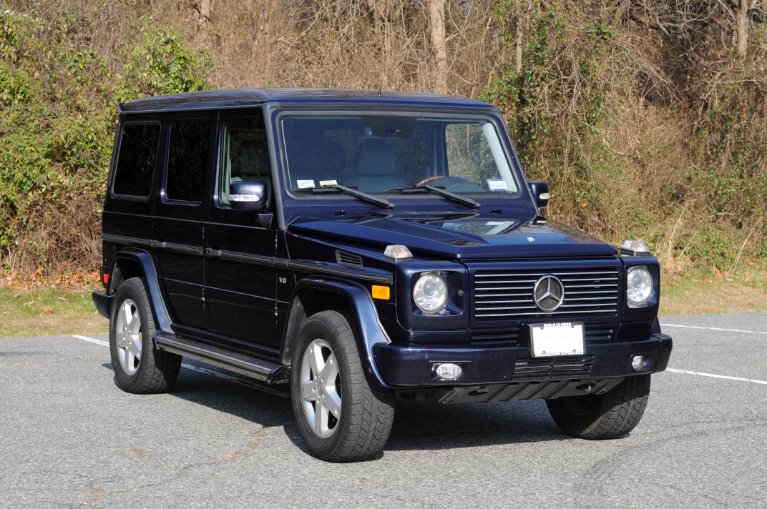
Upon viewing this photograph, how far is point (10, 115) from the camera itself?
1692cm

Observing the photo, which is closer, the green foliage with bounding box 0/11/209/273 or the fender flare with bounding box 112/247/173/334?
the fender flare with bounding box 112/247/173/334

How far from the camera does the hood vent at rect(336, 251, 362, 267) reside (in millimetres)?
6727

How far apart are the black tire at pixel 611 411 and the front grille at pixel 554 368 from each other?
702 millimetres

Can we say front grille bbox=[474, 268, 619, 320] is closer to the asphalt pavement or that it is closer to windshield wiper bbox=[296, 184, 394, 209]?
the asphalt pavement

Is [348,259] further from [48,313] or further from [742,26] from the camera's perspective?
[742,26]

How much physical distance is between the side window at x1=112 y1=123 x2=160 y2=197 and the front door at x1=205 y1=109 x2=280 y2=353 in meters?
1.25

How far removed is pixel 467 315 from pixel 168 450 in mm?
1961

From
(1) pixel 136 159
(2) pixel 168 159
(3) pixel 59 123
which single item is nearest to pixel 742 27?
(3) pixel 59 123

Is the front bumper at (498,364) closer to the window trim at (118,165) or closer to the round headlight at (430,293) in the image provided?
the round headlight at (430,293)

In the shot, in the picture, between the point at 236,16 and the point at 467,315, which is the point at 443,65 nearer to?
the point at 236,16

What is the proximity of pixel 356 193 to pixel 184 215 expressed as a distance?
1594 millimetres

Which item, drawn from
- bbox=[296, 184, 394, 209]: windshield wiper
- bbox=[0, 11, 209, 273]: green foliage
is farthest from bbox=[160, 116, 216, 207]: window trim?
bbox=[0, 11, 209, 273]: green foliage

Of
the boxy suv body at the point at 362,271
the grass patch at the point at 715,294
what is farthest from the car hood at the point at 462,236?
the grass patch at the point at 715,294

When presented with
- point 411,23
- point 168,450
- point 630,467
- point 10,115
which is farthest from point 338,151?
point 411,23
